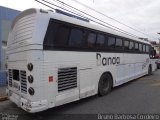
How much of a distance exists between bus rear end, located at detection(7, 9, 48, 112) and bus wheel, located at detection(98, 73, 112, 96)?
3215 mm

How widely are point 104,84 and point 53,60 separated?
3563 mm

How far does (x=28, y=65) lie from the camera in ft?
17.8

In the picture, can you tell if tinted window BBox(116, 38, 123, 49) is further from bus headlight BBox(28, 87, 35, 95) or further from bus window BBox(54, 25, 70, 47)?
bus headlight BBox(28, 87, 35, 95)

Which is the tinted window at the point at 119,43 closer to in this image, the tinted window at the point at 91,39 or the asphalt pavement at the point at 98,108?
the tinted window at the point at 91,39

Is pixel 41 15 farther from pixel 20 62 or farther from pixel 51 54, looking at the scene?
pixel 20 62

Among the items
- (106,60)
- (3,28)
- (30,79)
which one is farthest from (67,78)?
(3,28)

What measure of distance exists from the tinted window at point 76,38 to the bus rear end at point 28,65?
1227 mm

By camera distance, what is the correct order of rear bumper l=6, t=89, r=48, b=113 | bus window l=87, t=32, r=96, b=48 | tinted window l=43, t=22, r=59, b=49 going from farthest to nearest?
bus window l=87, t=32, r=96, b=48 → tinted window l=43, t=22, r=59, b=49 → rear bumper l=6, t=89, r=48, b=113

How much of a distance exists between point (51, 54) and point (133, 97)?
14.0 feet

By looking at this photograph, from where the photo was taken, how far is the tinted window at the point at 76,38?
21.4 ft

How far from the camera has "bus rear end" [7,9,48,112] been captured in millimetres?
5316

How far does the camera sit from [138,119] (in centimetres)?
562

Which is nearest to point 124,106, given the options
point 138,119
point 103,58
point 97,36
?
point 138,119

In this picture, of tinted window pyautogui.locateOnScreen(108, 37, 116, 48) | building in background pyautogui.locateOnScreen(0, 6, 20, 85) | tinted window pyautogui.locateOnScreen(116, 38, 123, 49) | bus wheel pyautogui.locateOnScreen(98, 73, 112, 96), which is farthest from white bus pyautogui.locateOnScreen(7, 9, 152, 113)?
building in background pyautogui.locateOnScreen(0, 6, 20, 85)
